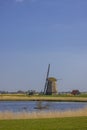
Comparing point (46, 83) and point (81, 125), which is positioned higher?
point (46, 83)

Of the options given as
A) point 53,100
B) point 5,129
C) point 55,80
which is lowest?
point 5,129

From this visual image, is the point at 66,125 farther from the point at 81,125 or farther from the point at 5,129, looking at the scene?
the point at 5,129

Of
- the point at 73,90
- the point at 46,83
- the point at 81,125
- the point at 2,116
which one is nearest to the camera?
the point at 81,125

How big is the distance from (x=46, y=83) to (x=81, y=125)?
8099cm

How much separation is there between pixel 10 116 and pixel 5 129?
7.94 meters

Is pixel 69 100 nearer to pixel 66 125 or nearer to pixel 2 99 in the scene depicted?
pixel 2 99

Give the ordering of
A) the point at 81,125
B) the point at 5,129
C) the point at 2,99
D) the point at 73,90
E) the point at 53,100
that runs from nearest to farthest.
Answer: the point at 5,129 < the point at 81,125 < the point at 53,100 < the point at 2,99 < the point at 73,90

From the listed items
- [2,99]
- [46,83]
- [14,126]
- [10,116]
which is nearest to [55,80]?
[46,83]

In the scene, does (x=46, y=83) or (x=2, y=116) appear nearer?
(x=2, y=116)

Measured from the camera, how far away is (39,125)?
20422 mm

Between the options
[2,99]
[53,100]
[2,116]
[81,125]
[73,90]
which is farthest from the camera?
[73,90]

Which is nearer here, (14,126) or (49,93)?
(14,126)

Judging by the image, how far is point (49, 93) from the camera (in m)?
102

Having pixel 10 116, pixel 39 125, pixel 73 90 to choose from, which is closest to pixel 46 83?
pixel 73 90
